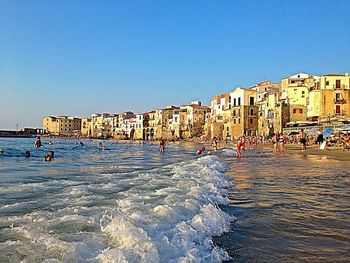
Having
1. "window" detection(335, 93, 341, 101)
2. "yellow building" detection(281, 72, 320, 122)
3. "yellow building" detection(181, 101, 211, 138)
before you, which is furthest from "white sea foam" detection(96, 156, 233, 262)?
"yellow building" detection(181, 101, 211, 138)

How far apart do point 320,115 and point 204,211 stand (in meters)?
50.6

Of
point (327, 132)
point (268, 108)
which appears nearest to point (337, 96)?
point (268, 108)

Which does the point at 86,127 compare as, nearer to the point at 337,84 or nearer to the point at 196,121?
the point at 196,121

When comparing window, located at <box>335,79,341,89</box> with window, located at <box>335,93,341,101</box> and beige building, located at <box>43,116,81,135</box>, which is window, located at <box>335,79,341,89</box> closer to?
window, located at <box>335,93,341,101</box>

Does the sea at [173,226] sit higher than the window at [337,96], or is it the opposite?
the window at [337,96]

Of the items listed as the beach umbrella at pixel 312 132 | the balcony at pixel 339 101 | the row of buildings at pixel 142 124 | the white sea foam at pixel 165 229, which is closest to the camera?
the white sea foam at pixel 165 229

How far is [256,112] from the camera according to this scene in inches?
2672

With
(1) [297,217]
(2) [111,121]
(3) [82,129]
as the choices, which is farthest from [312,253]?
(3) [82,129]

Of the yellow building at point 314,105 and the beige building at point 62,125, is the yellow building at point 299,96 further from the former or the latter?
the beige building at point 62,125

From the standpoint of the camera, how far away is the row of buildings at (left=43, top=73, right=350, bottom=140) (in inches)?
2004

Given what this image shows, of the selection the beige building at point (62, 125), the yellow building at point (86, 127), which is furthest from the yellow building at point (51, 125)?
the yellow building at point (86, 127)

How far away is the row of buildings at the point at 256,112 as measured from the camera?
50906 mm

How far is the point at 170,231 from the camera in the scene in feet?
14.7

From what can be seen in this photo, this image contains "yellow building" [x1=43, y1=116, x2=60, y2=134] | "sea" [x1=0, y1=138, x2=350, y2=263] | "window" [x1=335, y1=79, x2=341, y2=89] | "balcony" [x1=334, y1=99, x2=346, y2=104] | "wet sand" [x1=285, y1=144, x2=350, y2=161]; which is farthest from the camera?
"yellow building" [x1=43, y1=116, x2=60, y2=134]
